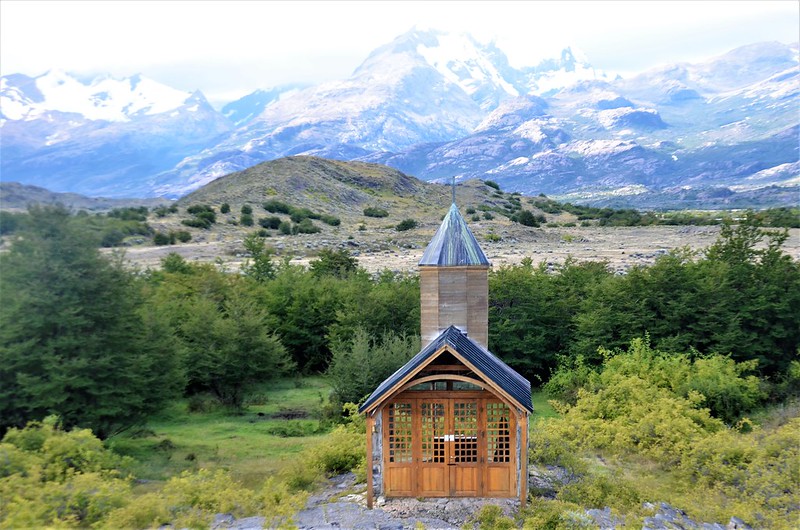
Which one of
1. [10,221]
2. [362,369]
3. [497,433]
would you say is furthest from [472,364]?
[10,221]

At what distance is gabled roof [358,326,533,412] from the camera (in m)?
14.6

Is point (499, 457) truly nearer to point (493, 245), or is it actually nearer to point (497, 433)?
point (497, 433)

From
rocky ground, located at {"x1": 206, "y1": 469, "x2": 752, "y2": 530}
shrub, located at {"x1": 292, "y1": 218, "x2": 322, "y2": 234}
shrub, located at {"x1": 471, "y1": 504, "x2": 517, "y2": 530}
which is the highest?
shrub, located at {"x1": 292, "y1": 218, "x2": 322, "y2": 234}

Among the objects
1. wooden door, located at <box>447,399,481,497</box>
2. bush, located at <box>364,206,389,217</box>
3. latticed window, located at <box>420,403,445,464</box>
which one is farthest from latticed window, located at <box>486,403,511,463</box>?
bush, located at <box>364,206,389,217</box>

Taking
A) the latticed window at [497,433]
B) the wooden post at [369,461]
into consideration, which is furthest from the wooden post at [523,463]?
the wooden post at [369,461]

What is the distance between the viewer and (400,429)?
15.6 m

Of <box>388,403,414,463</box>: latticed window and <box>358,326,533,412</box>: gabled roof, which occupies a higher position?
<box>358,326,533,412</box>: gabled roof

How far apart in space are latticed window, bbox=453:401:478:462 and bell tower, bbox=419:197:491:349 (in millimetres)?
2212

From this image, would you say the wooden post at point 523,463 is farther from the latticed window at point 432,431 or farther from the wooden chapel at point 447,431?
the latticed window at point 432,431

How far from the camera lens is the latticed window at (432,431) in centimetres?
1545

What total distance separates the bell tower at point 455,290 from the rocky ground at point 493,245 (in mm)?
28298

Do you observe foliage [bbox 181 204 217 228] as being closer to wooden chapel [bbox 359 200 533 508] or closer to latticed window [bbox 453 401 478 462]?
wooden chapel [bbox 359 200 533 508]

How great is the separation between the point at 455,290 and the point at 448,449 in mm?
4299

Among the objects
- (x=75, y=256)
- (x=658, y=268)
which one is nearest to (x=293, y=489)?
(x=75, y=256)
